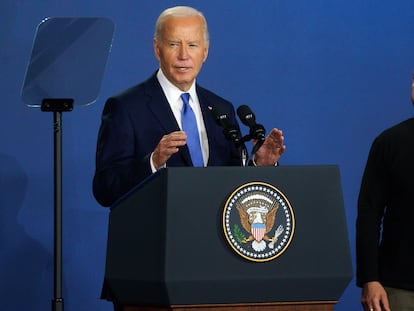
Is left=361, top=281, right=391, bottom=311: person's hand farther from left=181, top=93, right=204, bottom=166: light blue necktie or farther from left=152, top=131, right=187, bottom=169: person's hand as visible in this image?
left=152, top=131, right=187, bottom=169: person's hand

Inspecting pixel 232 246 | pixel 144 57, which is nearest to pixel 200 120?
pixel 232 246

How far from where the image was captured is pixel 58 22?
10.7ft

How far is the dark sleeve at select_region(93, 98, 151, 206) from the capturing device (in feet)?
8.86

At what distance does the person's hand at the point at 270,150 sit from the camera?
262 centimetres

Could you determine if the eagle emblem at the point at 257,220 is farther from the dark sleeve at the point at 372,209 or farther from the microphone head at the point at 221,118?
the dark sleeve at the point at 372,209

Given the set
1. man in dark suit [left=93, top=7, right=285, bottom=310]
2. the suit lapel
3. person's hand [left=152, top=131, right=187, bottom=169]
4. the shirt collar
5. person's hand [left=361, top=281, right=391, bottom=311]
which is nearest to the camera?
person's hand [left=152, top=131, right=187, bottom=169]

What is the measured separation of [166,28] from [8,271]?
1.46 meters

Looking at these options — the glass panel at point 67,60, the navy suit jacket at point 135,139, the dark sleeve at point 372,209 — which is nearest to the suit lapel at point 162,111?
the navy suit jacket at point 135,139

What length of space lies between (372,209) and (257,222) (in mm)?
1065

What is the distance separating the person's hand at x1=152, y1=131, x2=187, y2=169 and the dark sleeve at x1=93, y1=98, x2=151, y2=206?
0.10 metres

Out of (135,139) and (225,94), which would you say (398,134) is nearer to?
(135,139)

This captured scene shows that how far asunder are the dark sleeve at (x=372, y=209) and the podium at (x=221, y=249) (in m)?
0.86

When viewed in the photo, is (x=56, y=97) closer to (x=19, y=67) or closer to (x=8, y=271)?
(x=19, y=67)

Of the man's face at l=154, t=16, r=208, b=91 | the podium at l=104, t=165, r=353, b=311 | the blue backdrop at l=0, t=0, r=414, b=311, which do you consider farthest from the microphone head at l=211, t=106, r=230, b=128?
the blue backdrop at l=0, t=0, r=414, b=311
